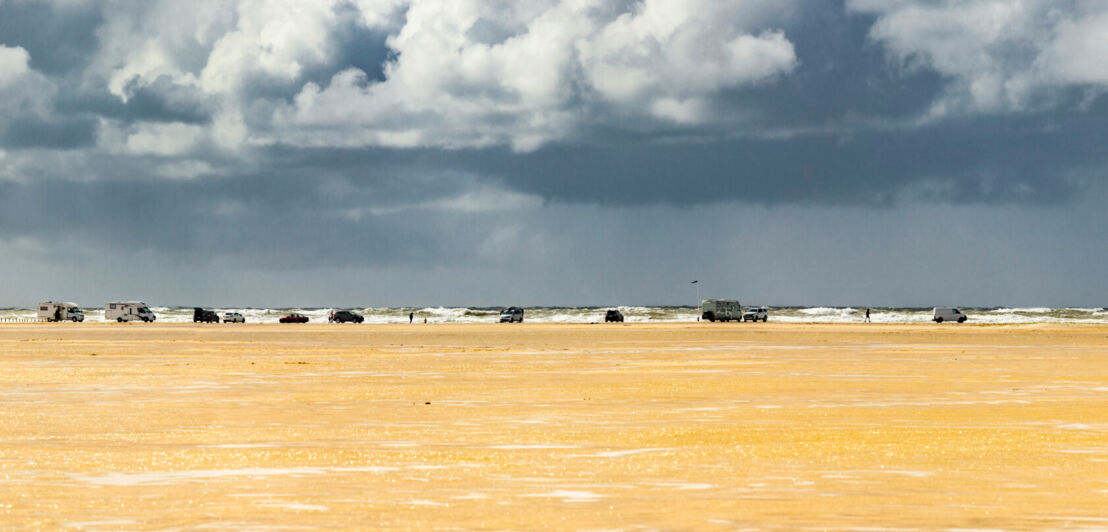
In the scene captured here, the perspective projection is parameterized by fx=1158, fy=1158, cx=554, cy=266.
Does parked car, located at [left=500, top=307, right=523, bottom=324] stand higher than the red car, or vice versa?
parked car, located at [left=500, top=307, right=523, bottom=324]

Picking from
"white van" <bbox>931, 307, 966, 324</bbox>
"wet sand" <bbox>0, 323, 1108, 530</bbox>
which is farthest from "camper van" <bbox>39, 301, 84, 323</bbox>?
"wet sand" <bbox>0, 323, 1108, 530</bbox>

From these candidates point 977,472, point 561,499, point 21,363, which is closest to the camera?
point 561,499

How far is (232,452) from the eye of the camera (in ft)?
47.4

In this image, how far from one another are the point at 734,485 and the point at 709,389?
1397cm

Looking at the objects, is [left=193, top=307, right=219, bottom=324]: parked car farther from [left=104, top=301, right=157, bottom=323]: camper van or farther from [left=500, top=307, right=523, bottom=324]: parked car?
[left=500, top=307, right=523, bottom=324]: parked car

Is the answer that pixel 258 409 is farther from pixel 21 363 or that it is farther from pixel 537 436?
pixel 21 363

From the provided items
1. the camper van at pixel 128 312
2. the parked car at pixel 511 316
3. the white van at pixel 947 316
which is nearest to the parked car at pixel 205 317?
the camper van at pixel 128 312

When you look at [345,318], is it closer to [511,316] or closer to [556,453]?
[511,316]

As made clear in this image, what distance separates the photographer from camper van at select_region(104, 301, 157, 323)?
154 meters

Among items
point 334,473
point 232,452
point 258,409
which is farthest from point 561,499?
point 258,409

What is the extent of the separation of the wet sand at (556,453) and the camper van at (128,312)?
13195cm

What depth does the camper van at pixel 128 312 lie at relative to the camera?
154 meters

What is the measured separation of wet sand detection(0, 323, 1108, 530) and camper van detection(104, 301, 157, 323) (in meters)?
132

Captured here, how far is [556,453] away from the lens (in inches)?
564
